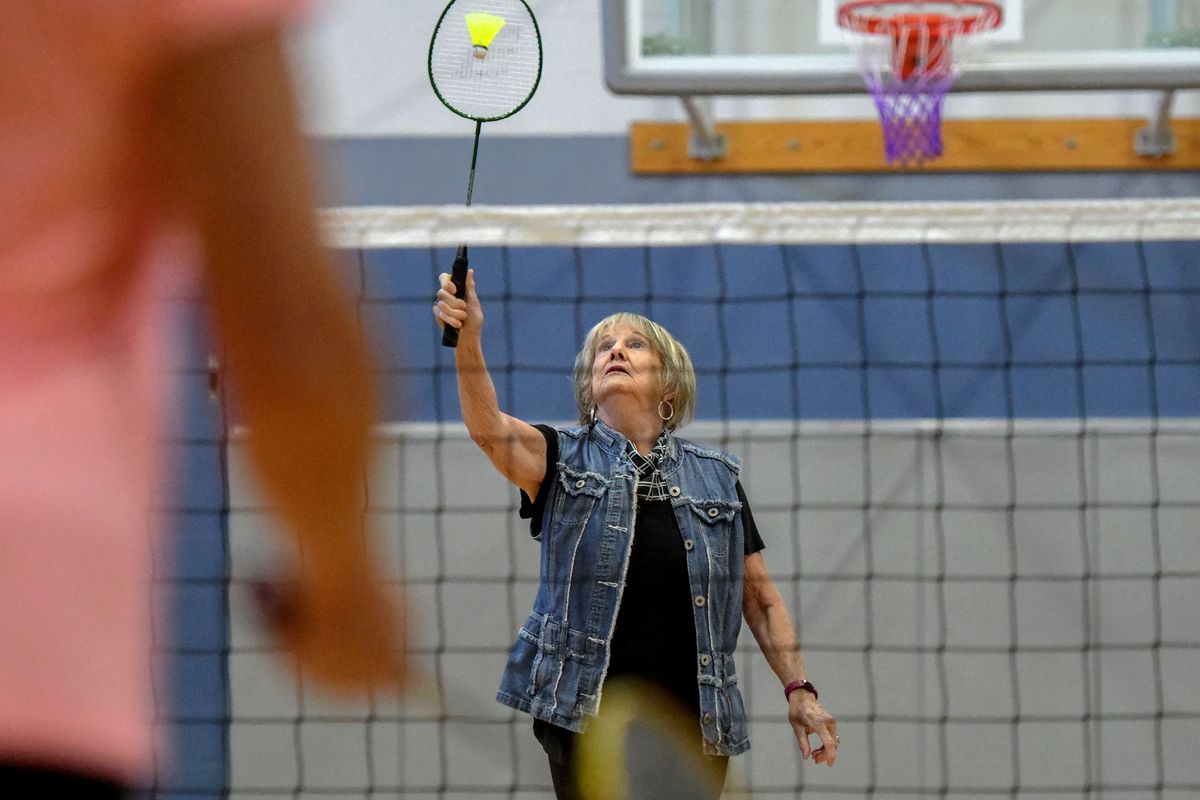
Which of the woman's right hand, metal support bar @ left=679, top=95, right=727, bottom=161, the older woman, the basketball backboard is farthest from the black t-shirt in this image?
metal support bar @ left=679, top=95, right=727, bottom=161

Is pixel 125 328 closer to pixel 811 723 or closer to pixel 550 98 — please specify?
pixel 811 723

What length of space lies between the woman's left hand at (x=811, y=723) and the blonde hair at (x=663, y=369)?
0.58 m

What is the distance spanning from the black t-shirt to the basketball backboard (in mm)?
1733

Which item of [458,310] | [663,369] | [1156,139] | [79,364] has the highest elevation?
[1156,139]

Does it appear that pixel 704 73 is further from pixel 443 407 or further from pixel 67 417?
pixel 67 417

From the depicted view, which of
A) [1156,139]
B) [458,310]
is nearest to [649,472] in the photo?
[458,310]

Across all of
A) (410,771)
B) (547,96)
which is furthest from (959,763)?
(547,96)

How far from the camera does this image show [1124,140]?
5000 millimetres

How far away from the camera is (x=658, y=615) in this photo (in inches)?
112

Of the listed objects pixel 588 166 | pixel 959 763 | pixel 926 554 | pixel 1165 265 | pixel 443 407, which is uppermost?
pixel 588 166

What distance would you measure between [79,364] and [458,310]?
84.5 inches

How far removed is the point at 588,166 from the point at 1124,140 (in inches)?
67.5

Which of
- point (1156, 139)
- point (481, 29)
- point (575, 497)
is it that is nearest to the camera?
point (575, 497)

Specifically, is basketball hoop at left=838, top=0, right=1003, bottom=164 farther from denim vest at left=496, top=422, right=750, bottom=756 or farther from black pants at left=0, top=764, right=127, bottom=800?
black pants at left=0, top=764, right=127, bottom=800
